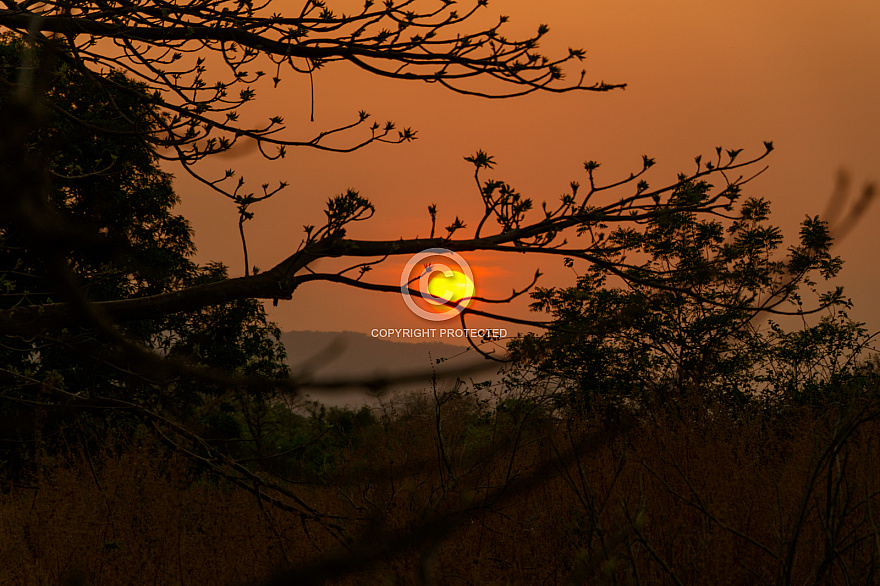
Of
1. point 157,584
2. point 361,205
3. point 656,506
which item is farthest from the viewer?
point 656,506

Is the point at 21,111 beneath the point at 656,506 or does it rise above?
above

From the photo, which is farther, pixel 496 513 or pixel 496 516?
pixel 496 516

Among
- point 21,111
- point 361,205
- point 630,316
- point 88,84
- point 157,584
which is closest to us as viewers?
point 21,111

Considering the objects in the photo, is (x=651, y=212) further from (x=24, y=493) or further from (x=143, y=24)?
(x=24, y=493)

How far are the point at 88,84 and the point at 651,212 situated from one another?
4.21 metres

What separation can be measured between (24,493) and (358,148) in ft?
24.5

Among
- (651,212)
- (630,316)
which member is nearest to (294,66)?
(651,212)

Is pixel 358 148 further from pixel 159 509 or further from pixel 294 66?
pixel 159 509

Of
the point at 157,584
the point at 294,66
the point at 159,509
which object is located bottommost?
the point at 157,584

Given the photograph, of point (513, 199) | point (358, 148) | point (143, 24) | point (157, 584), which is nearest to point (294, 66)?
point (358, 148)

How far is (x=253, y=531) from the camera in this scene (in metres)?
6.70

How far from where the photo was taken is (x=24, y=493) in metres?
8.85

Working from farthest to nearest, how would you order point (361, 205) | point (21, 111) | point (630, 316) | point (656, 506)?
point (656, 506) < point (361, 205) < point (630, 316) < point (21, 111)

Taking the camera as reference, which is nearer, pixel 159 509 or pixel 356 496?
pixel 356 496
